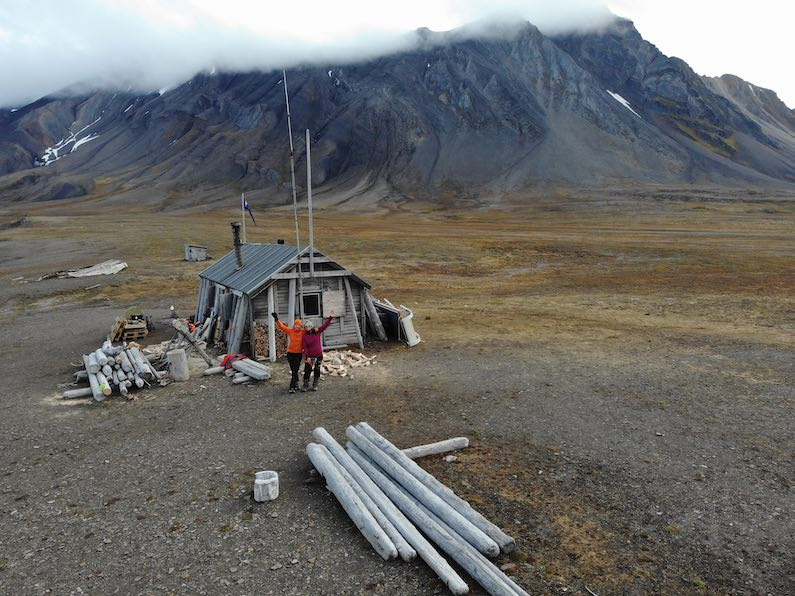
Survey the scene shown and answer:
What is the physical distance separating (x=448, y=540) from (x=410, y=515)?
863mm

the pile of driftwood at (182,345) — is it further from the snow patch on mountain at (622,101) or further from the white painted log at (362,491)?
the snow patch on mountain at (622,101)

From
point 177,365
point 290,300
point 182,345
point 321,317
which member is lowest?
point 182,345

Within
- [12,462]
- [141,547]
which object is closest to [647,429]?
[141,547]

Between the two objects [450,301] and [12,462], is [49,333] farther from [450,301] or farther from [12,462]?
[450,301]

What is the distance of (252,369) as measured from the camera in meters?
15.5

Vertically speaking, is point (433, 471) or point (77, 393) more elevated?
point (433, 471)

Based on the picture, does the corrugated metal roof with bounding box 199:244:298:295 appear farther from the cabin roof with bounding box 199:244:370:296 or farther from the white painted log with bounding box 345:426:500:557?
the white painted log with bounding box 345:426:500:557

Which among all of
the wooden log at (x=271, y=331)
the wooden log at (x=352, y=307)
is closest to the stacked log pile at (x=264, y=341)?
the wooden log at (x=271, y=331)

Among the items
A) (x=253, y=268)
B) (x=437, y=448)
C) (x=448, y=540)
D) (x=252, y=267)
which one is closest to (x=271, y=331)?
(x=253, y=268)

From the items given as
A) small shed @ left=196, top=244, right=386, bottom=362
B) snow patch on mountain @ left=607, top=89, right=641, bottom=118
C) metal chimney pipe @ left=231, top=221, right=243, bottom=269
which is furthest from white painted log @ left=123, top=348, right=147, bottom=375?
snow patch on mountain @ left=607, top=89, right=641, bottom=118

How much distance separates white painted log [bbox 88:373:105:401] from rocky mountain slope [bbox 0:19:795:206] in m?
112

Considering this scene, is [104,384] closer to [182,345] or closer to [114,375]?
[114,375]

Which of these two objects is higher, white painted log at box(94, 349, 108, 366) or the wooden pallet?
white painted log at box(94, 349, 108, 366)

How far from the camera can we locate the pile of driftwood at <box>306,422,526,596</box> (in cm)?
690
